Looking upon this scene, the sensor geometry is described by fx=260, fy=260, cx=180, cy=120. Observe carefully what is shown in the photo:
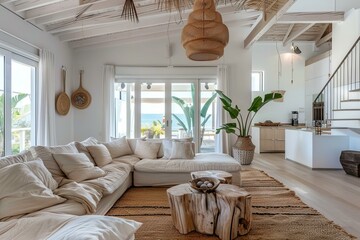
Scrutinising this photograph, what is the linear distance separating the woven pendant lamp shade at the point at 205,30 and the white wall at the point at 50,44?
10.5ft

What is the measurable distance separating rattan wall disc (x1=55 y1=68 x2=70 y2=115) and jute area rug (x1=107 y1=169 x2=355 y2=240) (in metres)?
2.97

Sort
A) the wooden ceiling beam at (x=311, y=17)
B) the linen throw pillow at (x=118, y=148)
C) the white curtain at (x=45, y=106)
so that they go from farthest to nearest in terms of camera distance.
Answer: the wooden ceiling beam at (x=311, y=17) → the white curtain at (x=45, y=106) → the linen throw pillow at (x=118, y=148)

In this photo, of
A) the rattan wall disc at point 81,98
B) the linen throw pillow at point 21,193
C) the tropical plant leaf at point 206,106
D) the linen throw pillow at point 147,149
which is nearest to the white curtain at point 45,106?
the rattan wall disc at point 81,98

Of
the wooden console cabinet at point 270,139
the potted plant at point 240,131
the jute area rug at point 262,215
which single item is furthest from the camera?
the wooden console cabinet at point 270,139

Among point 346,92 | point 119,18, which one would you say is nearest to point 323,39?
point 346,92

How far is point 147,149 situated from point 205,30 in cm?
288

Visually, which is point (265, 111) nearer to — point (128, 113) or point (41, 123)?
point (128, 113)

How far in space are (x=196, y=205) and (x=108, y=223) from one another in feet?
3.91

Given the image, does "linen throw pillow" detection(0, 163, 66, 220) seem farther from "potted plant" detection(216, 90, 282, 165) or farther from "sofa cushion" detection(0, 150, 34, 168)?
"potted plant" detection(216, 90, 282, 165)

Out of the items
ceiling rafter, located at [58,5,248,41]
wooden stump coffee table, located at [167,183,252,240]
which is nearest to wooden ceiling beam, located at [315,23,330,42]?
ceiling rafter, located at [58,5,248,41]

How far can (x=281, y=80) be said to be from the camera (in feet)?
31.1

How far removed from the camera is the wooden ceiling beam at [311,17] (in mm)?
5953

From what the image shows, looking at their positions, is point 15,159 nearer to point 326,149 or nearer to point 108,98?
point 108,98

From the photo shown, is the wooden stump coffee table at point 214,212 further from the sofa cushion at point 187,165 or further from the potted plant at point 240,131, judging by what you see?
the potted plant at point 240,131
